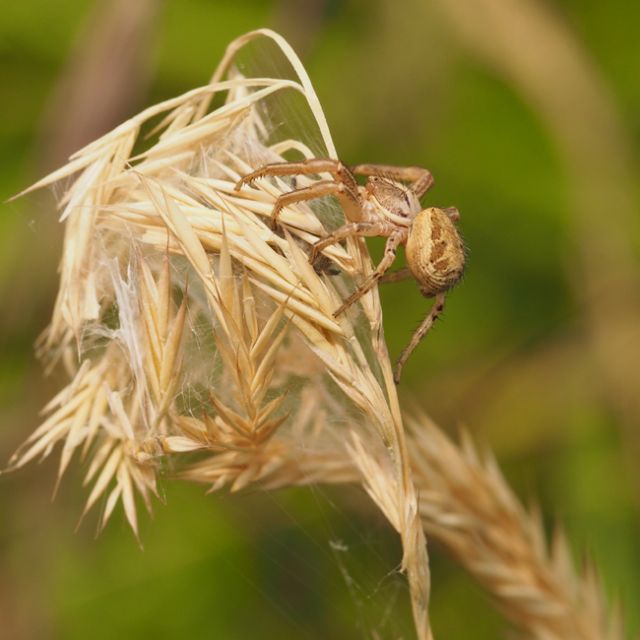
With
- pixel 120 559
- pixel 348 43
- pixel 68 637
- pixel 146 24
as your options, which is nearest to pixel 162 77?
pixel 146 24

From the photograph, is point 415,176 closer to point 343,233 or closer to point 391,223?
point 391,223

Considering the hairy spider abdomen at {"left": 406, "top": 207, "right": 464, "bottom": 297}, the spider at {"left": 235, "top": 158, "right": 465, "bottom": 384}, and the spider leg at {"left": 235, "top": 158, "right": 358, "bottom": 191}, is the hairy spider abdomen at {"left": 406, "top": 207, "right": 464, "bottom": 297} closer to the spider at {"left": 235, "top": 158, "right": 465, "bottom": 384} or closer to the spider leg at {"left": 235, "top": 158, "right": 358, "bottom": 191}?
the spider at {"left": 235, "top": 158, "right": 465, "bottom": 384}

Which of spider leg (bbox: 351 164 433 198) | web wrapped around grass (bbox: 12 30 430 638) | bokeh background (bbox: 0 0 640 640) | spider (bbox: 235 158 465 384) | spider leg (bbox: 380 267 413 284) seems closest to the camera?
web wrapped around grass (bbox: 12 30 430 638)

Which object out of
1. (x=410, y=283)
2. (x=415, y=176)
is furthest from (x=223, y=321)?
(x=410, y=283)

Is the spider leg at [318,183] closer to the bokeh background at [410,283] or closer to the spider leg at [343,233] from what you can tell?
the spider leg at [343,233]

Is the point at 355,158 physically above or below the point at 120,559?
above

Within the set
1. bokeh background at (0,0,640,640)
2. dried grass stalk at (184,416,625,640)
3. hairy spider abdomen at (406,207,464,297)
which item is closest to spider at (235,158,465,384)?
hairy spider abdomen at (406,207,464,297)

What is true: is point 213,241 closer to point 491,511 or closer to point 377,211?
point 377,211
